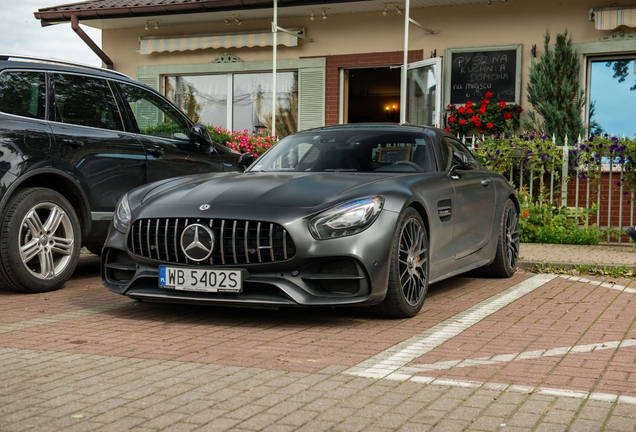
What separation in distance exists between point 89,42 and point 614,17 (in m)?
10.4

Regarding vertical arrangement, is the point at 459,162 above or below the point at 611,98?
below

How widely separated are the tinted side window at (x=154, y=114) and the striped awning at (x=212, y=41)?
785 centimetres

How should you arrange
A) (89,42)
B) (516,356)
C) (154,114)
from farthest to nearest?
(89,42) → (154,114) → (516,356)

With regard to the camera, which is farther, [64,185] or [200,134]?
[200,134]

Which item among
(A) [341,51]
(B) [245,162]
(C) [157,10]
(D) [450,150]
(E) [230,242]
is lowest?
(E) [230,242]

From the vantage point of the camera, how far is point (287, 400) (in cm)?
387

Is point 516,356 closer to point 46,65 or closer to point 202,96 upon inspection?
point 46,65

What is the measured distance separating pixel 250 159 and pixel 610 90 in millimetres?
9030

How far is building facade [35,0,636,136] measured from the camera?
14500 mm

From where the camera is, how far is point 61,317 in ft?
19.9

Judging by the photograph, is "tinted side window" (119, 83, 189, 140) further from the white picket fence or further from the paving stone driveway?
the white picket fence

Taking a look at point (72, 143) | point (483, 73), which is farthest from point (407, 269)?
point (483, 73)

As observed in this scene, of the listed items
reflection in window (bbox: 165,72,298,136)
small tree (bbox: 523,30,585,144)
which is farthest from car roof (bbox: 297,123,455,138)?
reflection in window (bbox: 165,72,298,136)

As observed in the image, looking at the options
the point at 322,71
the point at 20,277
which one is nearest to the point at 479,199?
the point at 20,277
